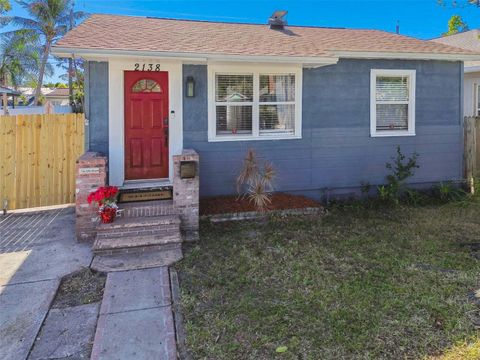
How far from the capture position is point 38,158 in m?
7.44

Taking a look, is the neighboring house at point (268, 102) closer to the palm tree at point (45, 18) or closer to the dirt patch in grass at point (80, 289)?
the dirt patch in grass at point (80, 289)

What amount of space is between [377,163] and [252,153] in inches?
116

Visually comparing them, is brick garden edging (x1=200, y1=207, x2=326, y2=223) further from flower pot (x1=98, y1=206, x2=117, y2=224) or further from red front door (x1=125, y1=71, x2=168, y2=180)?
flower pot (x1=98, y1=206, x2=117, y2=224)

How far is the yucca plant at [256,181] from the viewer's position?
6.73 m

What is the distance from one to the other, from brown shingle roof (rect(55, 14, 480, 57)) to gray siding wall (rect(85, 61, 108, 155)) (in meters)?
0.51

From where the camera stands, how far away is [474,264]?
474 cm

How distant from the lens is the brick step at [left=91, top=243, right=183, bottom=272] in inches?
188

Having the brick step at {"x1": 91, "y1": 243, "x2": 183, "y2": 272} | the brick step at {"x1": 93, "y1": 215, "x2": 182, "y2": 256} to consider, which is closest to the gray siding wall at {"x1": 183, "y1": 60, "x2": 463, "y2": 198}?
the brick step at {"x1": 93, "y1": 215, "x2": 182, "y2": 256}

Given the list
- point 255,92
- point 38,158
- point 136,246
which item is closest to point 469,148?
point 255,92

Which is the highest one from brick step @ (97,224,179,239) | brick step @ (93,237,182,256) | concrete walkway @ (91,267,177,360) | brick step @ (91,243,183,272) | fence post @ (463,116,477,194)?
fence post @ (463,116,477,194)

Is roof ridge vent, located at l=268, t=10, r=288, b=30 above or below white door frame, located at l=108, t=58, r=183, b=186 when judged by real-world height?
above

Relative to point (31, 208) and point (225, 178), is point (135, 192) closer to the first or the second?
point (225, 178)

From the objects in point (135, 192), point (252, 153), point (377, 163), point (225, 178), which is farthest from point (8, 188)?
point (377, 163)

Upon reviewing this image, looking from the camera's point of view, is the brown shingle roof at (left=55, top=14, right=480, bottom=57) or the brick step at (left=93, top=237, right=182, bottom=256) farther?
the brown shingle roof at (left=55, top=14, right=480, bottom=57)
